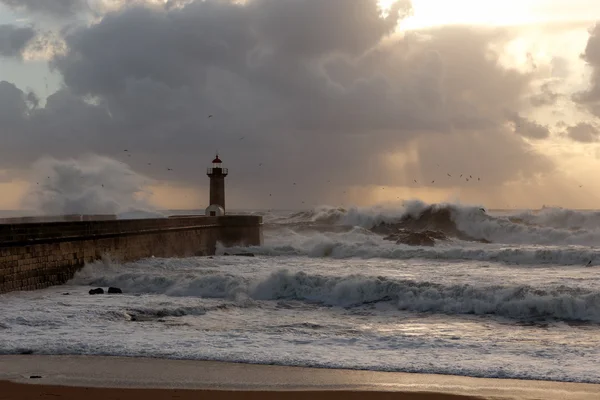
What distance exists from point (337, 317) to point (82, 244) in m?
7.20

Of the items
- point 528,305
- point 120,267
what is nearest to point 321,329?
point 528,305

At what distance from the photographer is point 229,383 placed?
6.03 m

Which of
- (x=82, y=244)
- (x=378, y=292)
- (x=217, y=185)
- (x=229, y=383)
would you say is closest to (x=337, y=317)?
(x=378, y=292)

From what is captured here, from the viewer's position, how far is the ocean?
23.5 feet

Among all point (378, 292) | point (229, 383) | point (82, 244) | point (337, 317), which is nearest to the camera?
point (229, 383)

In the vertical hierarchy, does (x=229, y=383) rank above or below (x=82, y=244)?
below

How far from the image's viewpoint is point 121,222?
17.4 metres

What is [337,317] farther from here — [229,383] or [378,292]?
[229,383]

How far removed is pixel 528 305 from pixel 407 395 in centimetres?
596

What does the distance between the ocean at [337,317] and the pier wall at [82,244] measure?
1.30 ft

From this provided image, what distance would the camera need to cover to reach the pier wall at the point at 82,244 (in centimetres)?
1219

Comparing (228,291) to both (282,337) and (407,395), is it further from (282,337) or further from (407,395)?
(407,395)

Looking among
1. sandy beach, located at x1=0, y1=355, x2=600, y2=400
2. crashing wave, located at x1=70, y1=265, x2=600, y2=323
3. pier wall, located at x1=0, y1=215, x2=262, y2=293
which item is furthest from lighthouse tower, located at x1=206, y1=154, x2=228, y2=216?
sandy beach, located at x1=0, y1=355, x2=600, y2=400

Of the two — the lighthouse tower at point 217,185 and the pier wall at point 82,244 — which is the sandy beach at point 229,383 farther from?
the lighthouse tower at point 217,185
